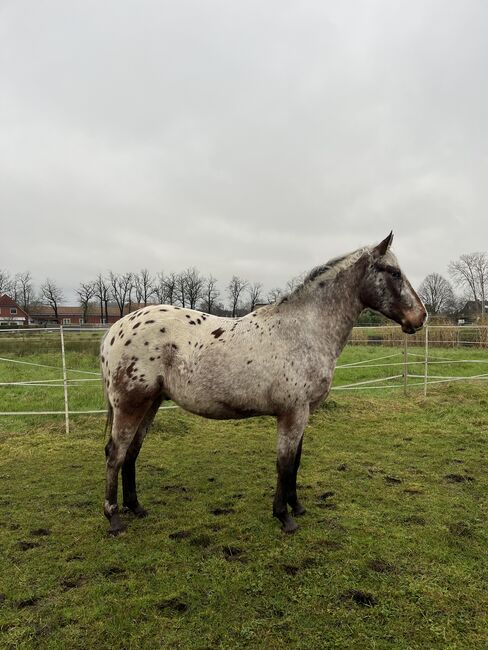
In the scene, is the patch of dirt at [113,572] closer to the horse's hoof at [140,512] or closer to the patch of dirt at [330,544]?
the horse's hoof at [140,512]

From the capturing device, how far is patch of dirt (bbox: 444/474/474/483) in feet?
14.4

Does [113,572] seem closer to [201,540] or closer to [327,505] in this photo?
[201,540]

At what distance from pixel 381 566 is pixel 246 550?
0.98 m

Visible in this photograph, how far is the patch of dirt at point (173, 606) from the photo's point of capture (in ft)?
7.94

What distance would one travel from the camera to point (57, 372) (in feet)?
42.8

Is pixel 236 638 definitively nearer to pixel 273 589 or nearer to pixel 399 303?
pixel 273 589

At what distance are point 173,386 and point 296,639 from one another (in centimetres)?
196

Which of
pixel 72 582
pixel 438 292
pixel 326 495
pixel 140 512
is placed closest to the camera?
pixel 72 582

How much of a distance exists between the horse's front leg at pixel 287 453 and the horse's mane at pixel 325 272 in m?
1.00

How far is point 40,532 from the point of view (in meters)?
3.34

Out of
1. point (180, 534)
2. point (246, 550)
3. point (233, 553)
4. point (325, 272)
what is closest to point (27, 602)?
point (180, 534)

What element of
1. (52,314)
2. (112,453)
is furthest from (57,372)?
(52,314)

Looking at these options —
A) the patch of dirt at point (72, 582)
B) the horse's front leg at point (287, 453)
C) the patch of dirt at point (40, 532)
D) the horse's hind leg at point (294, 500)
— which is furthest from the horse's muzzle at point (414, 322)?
the patch of dirt at point (40, 532)

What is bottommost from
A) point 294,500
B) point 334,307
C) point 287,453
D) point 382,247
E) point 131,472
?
point 294,500
